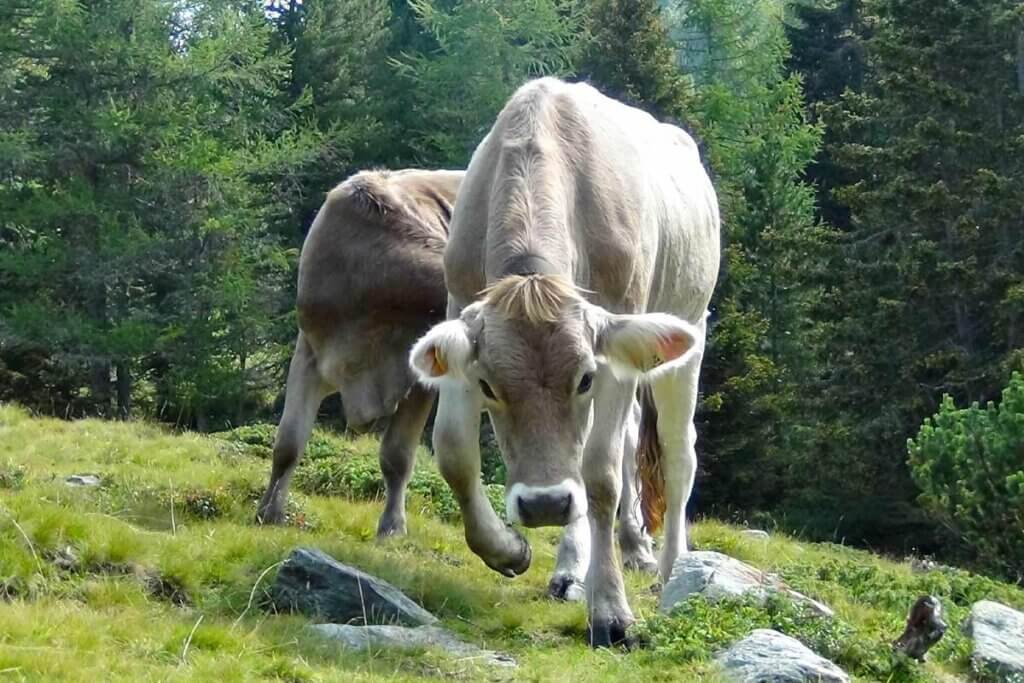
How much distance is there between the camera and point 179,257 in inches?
1123

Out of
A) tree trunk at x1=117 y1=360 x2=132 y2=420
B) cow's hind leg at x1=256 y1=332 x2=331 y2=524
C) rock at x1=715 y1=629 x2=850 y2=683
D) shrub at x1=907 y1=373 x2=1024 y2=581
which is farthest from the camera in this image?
tree trunk at x1=117 y1=360 x2=132 y2=420

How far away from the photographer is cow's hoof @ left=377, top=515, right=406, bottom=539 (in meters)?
9.02

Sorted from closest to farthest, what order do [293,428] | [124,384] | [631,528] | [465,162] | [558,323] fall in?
[558,323], [631,528], [293,428], [124,384], [465,162]

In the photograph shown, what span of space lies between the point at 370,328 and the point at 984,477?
309 inches

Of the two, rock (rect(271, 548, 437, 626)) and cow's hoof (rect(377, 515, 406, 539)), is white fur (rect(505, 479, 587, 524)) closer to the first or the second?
rock (rect(271, 548, 437, 626))

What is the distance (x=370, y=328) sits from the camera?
30.8 ft

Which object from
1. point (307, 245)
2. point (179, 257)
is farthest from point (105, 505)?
point (179, 257)

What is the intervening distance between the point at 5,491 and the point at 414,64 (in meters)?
28.0

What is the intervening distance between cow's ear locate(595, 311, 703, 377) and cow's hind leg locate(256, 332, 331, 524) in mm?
3411

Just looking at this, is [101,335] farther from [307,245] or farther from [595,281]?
[595,281]

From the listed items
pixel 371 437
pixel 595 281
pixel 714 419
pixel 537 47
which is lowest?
pixel 714 419

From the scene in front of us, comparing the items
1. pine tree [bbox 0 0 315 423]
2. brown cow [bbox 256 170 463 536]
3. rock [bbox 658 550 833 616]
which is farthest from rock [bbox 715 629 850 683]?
pine tree [bbox 0 0 315 423]

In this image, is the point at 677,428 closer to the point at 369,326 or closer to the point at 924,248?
the point at 369,326

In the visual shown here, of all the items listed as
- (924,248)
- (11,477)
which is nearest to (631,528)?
(11,477)
